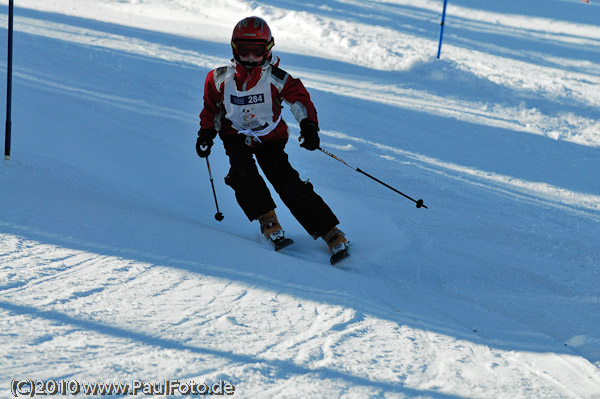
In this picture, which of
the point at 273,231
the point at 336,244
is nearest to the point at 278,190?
the point at 273,231

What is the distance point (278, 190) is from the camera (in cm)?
455

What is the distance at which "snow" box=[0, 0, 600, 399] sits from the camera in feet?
8.83

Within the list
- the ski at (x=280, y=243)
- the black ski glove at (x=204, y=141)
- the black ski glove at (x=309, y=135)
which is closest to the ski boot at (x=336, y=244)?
the ski at (x=280, y=243)

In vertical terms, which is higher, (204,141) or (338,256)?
(204,141)

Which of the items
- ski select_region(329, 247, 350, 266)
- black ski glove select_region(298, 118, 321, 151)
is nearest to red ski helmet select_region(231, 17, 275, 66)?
black ski glove select_region(298, 118, 321, 151)

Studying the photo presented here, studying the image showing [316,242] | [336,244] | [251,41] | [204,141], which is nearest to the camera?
[251,41]

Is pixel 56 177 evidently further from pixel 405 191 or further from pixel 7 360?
pixel 405 191

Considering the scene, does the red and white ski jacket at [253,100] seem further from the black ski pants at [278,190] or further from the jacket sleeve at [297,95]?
the black ski pants at [278,190]

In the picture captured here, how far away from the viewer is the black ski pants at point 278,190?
4438 millimetres

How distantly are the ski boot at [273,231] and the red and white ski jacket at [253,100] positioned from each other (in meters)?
0.58

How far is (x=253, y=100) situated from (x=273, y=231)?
0.94m

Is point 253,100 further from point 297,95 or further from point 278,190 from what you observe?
point 278,190

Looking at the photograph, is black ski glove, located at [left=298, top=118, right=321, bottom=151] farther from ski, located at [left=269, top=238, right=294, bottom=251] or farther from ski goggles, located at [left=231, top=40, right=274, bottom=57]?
ski, located at [left=269, top=238, right=294, bottom=251]

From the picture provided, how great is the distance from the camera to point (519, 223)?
530 cm
